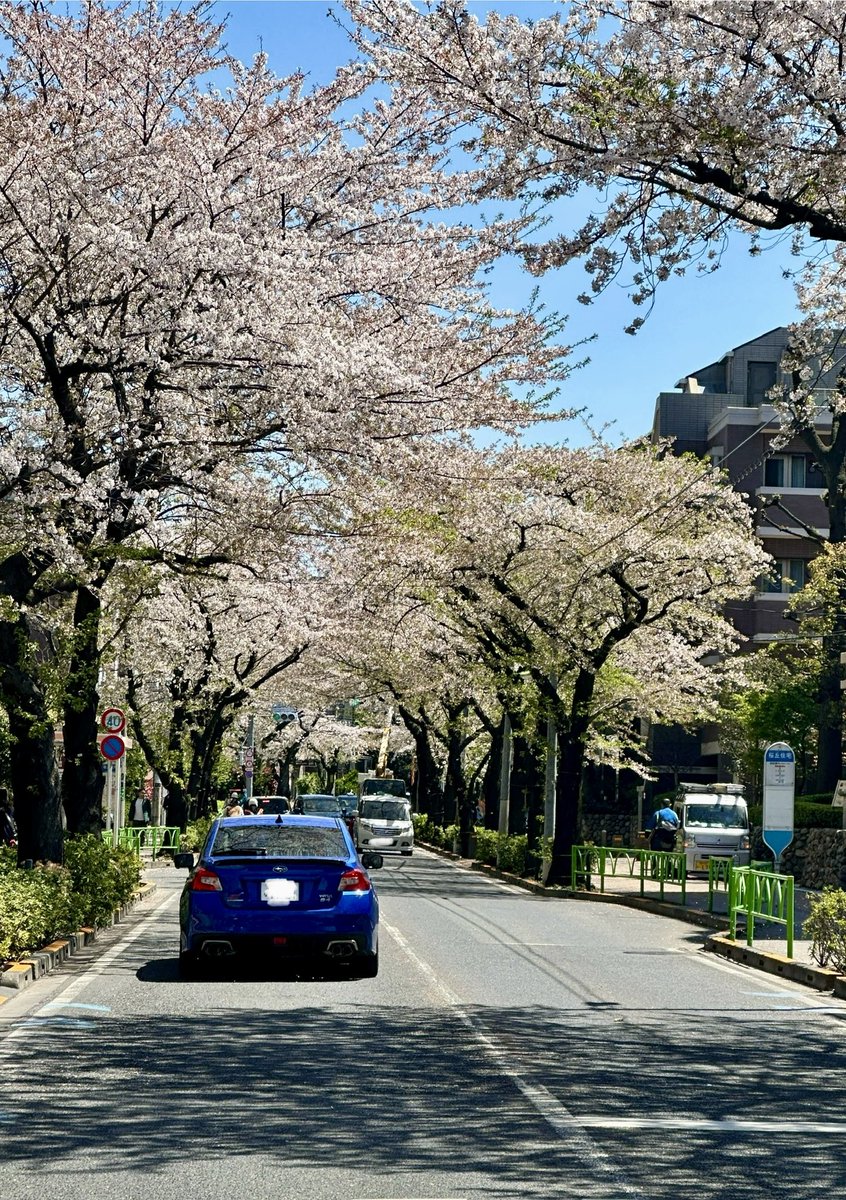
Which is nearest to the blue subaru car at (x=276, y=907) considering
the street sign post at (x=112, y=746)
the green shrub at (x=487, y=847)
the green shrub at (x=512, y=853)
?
the street sign post at (x=112, y=746)

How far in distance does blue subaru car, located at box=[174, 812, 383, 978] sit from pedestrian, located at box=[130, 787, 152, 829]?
43083 millimetres

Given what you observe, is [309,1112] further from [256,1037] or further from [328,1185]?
[256,1037]

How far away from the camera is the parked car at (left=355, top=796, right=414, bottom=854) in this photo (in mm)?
51938

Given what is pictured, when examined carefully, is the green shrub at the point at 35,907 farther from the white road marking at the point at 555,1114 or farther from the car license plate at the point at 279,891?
the white road marking at the point at 555,1114

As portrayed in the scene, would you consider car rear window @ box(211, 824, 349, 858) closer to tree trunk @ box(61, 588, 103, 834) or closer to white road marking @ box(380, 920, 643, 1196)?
white road marking @ box(380, 920, 643, 1196)

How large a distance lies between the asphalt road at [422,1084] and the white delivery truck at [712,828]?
21321 millimetres

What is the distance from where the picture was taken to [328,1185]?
6496 millimetres

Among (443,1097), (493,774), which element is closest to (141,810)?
(493,774)

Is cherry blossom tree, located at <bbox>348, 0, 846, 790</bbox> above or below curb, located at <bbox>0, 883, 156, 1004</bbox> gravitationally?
above

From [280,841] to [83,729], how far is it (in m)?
7.99

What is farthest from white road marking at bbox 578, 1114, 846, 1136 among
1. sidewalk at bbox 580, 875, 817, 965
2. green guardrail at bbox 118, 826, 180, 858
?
green guardrail at bbox 118, 826, 180, 858

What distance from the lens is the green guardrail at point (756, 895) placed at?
1873 cm

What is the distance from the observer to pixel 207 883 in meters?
14.0

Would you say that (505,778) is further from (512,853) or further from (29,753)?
(29,753)
